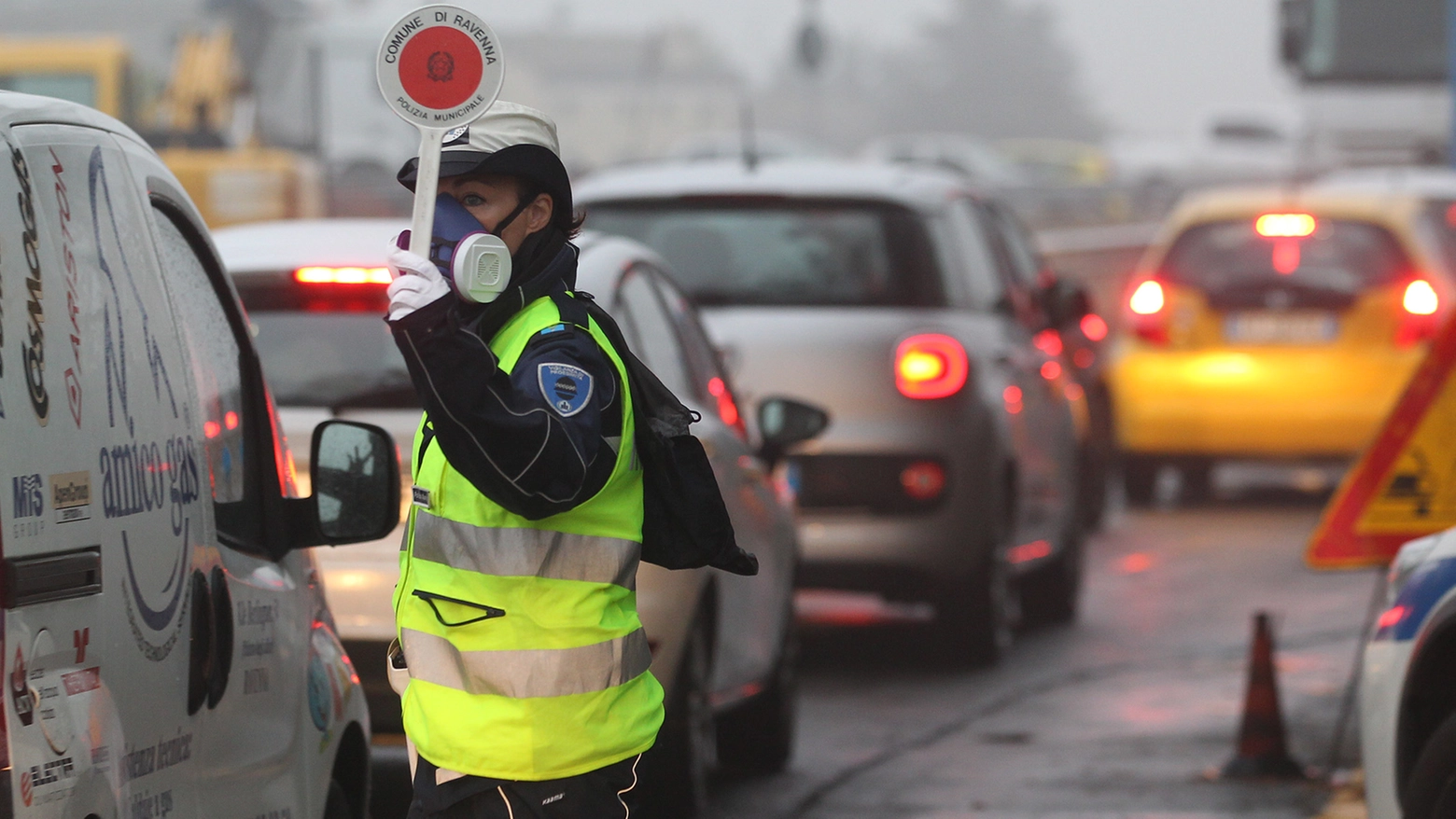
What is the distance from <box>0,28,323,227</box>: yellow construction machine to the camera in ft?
69.6

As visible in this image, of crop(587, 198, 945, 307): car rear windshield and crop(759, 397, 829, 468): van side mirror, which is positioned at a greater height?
crop(587, 198, 945, 307): car rear windshield

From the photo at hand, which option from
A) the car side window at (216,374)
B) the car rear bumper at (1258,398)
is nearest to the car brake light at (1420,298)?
the car rear bumper at (1258,398)

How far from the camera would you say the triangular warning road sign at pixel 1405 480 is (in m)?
6.67

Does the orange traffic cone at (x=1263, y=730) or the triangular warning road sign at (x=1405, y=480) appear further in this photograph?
the orange traffic cone at (x=1263, y=730)

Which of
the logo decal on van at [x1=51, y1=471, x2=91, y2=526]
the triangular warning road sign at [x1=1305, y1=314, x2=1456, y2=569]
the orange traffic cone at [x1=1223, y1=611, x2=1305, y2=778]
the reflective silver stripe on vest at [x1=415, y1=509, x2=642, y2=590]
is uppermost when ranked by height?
the logo decal on van at [x1=51, y1=471, x2=91, y2=526]

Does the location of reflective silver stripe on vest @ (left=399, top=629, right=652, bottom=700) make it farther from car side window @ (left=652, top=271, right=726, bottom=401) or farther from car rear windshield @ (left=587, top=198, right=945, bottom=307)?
car rear windshield @ (left=587, top=198, right=945, bottom=307)

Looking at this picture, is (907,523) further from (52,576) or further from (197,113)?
(197,113)

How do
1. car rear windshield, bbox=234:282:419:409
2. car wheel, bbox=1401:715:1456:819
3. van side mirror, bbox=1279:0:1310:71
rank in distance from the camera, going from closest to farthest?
car wheel, bbox=1401:715:1456:819 → car rear windshield, bbox=234:282:419:409 → van side mirror, bbox=1279:0:1310:71

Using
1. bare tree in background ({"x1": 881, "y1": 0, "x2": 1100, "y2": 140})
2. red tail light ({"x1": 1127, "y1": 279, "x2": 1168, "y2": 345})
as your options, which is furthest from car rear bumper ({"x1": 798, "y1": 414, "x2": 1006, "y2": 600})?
bare tree in background ({"x1": 881, "y1": 0, "x2": 1100, "y2": 140})

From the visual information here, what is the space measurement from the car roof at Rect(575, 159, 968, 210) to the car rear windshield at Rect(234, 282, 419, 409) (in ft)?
8.96

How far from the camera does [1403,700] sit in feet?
17.7

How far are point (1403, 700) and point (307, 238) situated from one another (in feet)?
9.42

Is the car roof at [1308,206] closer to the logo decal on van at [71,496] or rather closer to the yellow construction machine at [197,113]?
the yellow construction machine at [197,113]

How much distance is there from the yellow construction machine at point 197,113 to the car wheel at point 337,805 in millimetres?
16163
